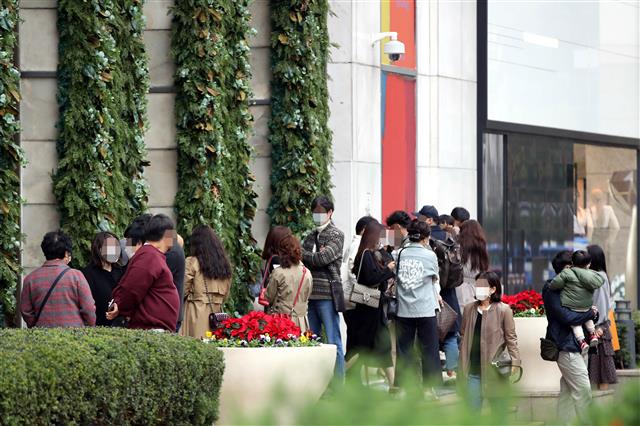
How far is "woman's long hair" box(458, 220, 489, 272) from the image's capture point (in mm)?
14602

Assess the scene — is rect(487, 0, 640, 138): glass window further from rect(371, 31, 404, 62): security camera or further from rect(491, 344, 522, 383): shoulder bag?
rect(491, 344, 522, 383): shoulder bag

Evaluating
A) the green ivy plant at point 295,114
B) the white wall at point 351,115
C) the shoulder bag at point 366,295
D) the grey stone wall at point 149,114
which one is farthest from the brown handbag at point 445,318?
the white wall at point 351,115

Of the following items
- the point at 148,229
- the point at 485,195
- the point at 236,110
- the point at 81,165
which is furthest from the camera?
the point at 485,195

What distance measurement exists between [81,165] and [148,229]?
3476 mm

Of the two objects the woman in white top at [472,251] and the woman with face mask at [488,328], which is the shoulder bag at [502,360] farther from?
the woman in white top at [472,251]

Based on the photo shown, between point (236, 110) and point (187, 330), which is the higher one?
point (236, 110)

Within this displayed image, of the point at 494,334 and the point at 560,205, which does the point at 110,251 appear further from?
the point at 560,205

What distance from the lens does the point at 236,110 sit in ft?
49.6

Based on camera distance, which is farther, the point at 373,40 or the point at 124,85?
the point at 373,40

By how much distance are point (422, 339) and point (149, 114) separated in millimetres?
4390

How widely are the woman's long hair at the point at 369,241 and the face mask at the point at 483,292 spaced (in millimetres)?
1150

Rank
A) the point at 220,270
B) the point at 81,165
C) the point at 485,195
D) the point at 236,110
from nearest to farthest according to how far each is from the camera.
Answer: the point at 220,270 → the point at 81,165 → the point at 236,110 → the point at 485,195

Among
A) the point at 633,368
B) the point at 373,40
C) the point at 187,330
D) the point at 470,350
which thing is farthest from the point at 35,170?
the point at 633,368

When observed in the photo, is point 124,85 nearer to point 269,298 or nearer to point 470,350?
point 269,298
